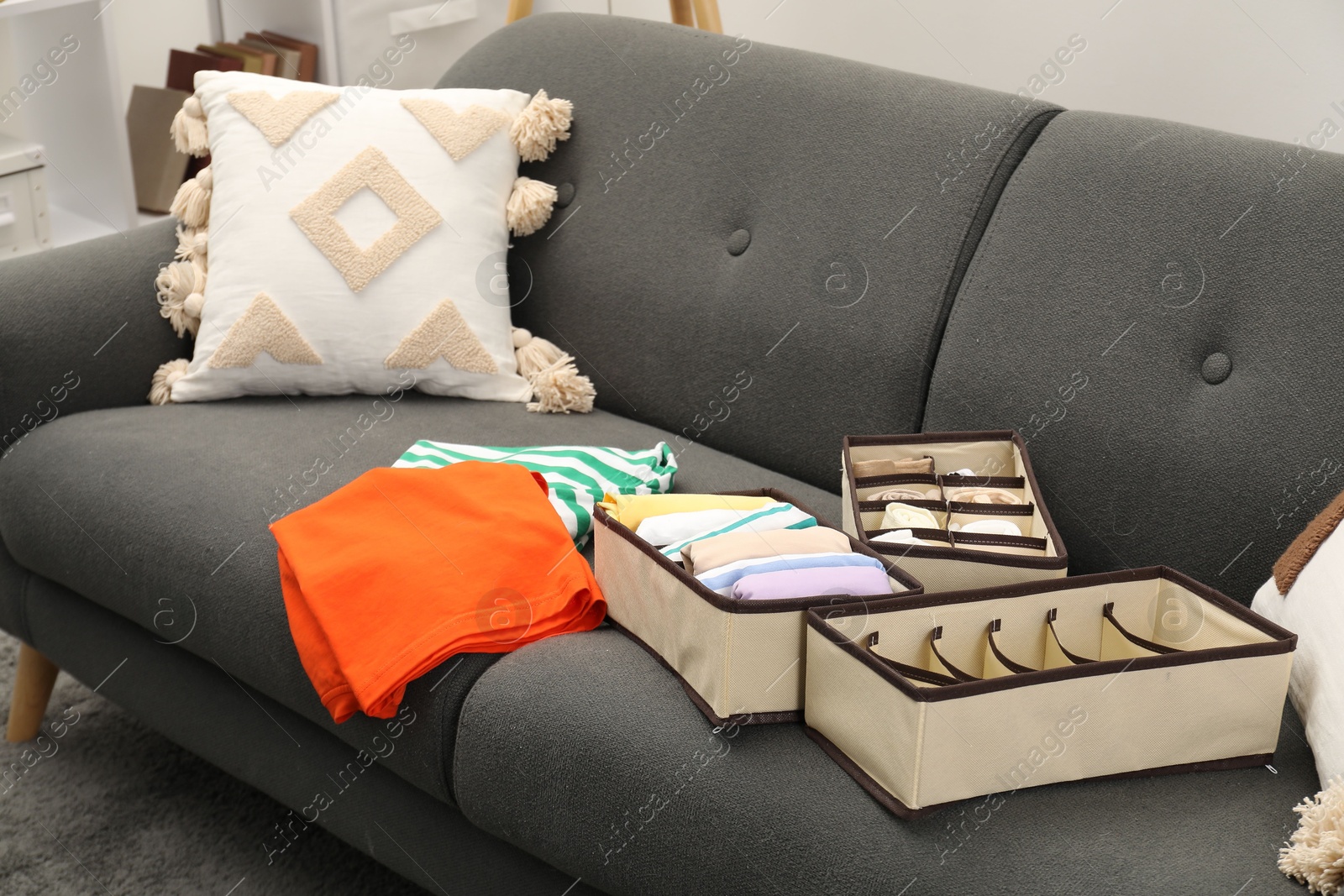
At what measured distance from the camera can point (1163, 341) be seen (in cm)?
133

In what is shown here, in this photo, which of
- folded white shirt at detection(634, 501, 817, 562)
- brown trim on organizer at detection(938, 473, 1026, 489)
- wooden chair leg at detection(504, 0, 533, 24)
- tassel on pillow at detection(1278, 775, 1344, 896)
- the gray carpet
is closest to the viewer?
tassel on pillow at detection(1278, 775, 1344, 896)

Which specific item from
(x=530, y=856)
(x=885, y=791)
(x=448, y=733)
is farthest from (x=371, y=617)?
(x=885, y=791)

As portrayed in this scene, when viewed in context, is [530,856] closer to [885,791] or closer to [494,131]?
[885,791]

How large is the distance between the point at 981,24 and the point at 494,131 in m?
1.27

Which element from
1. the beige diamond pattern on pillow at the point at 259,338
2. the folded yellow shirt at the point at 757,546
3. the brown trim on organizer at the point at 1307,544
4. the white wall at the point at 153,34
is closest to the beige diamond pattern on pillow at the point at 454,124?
the beige diamond pattern on pillow at the point at 259,338

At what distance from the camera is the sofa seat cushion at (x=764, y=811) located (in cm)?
93

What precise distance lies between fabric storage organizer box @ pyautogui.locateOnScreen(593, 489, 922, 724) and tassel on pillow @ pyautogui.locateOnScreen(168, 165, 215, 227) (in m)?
0.96

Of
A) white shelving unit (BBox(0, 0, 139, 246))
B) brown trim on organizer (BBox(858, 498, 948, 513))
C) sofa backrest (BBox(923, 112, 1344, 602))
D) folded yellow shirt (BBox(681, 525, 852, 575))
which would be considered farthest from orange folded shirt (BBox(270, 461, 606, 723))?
white shelving unit (BBox(0, 0, 139, 246))

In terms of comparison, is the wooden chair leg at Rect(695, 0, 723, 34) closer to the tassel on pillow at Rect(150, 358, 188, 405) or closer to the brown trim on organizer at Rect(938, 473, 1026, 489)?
the tassel on pillow at Rect(150, 358, 188, 405)

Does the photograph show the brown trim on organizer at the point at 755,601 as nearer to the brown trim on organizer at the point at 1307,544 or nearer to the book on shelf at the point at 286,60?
the brown trim on organizer at the point at 1307,544

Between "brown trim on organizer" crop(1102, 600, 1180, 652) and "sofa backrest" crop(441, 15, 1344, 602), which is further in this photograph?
"sofa backrest" crop(441, 15, 1344, 602)

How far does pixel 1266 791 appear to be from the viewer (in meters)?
1.03

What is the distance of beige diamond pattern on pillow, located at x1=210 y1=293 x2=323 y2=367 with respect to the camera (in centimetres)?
165

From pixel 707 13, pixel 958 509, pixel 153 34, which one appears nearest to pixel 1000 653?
pixel 958 509
